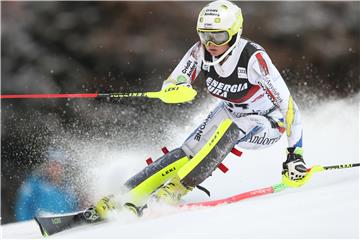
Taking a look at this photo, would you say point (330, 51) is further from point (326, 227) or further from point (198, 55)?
point (326, 227)

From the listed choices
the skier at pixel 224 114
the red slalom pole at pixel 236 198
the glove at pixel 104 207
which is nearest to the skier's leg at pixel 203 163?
the skier at pixel 224 114

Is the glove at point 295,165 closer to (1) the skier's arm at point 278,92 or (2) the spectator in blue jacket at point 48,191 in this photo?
(1) the skier's arm at point 278,92

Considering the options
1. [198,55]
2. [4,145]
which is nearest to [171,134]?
[198,55]

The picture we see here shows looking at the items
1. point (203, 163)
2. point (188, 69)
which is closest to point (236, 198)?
point (203, 163)

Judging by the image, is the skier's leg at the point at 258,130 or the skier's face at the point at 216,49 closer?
the skier's face at the point at 216,49

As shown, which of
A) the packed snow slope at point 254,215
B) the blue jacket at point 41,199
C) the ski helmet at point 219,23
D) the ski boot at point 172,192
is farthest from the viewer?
the blue jacket at point 41,199

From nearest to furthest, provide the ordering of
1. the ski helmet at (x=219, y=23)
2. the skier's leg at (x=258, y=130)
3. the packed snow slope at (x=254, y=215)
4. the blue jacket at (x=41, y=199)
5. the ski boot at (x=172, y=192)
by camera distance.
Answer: the packed snow slope at (x=254, y=215)
the ski helmet at (x=219, y=23)
the ski boot at (x=172, y=192)
the skier's leg at (x=258, y=130)
the blue jacket at (x=41, y=199)

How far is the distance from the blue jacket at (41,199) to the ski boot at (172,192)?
6.24 ft

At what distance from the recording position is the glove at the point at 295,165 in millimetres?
3420

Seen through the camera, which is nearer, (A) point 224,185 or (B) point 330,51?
(A) point 224,185

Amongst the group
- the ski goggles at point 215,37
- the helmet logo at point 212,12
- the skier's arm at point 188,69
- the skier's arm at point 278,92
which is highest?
the helmet logo at point 212,12

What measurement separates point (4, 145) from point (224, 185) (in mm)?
4971

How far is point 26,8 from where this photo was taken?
9.03m

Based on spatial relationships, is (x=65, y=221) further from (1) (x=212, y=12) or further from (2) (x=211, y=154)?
(1) (x=212, y=12)
